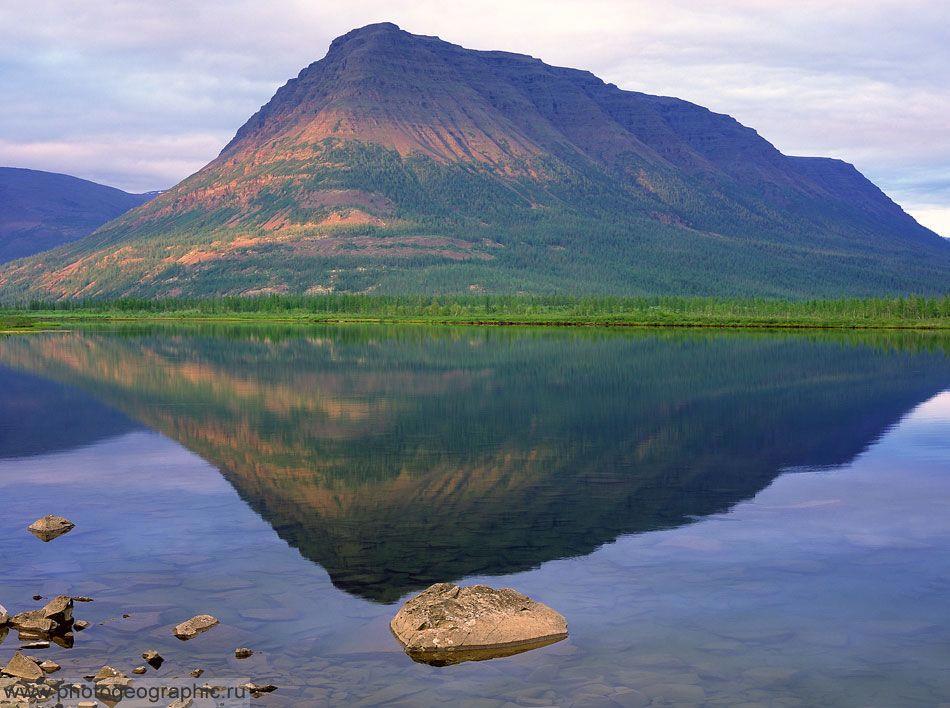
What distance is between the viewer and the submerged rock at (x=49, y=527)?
79.8 ft

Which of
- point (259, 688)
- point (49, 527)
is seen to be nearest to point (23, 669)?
point (259, 688)

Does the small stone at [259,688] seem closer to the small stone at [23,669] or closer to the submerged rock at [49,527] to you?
the small stone at [23,669]

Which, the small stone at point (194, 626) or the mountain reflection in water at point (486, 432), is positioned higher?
the mountain reflection in water at point (486, 432)

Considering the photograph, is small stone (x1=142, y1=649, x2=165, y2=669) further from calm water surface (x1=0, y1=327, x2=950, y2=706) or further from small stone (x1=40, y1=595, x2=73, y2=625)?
small stone (x1=40, y1=595, x2=73, y2=625)

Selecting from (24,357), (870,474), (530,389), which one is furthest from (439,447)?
(24,357)

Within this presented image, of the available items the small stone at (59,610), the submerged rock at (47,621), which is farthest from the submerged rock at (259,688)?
the small stone at (59,610)

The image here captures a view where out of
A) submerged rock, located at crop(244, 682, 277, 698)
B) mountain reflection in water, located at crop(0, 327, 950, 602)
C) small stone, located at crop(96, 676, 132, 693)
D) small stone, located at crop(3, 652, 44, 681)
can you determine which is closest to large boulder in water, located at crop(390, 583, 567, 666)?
mountain reflection in water, located at crop(0, 327, 950, 602)

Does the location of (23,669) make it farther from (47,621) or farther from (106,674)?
(47,621)

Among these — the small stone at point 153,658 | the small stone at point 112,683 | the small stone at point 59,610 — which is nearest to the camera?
the small stone at point 112,683

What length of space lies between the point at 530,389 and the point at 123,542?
122ft

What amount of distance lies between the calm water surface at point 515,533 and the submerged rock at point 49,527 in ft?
1.28

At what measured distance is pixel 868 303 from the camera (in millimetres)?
172250

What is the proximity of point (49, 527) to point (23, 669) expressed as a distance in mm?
10104

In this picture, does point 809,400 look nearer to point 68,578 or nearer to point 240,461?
point 240,461
